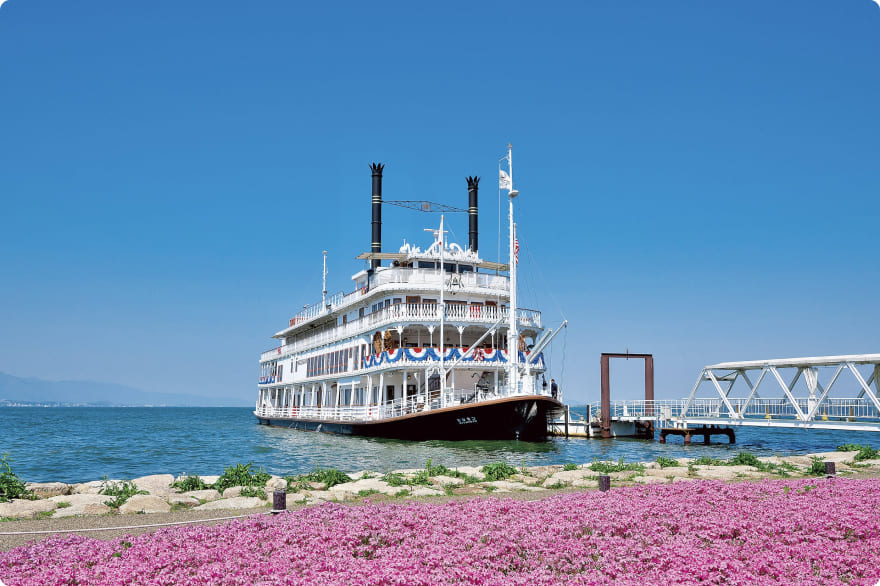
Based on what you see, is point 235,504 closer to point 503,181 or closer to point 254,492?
point 254,492

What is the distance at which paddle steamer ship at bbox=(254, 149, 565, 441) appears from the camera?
30938mm

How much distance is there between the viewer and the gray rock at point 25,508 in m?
12.2

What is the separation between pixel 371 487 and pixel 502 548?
6.86 meters

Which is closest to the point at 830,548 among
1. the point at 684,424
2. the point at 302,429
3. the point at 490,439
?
Answer: the point at 490,439

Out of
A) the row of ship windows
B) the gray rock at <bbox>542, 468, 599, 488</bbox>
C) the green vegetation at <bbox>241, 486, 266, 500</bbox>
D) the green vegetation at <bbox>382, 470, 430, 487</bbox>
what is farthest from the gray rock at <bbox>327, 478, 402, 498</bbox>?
the row of ship windows

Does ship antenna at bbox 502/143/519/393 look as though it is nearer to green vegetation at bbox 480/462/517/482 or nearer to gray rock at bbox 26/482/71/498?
green vegetation at bbox 480/462/517/482

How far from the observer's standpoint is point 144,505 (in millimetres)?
12672

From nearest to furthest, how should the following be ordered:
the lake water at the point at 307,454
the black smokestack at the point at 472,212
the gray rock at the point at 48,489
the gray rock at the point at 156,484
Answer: the gray rock at the point at 156,484 → the gray rock at the point at 48,489 → the lake water at the point at 307,454 → the black smokestack at the point at 472,212

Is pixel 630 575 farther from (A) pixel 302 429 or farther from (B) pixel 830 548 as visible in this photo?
(A) pixel 302 429

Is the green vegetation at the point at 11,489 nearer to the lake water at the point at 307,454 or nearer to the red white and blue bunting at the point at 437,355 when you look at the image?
the lake water at the point at 307,454

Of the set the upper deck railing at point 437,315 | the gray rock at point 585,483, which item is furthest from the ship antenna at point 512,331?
the gray rock at point 585,483

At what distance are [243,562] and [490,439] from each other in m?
23.9

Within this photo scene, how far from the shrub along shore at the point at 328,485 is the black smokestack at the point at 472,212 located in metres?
30.0

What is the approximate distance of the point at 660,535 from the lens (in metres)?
8.81
